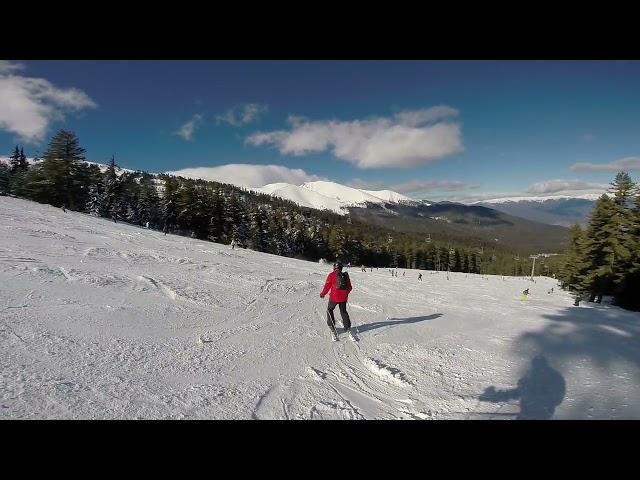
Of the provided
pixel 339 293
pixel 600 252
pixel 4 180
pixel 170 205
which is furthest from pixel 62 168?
pixel 600 252

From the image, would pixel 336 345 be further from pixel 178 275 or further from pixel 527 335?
pixel 178 275

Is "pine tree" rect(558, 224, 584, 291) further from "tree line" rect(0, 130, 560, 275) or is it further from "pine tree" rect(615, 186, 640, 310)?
"tree line" rect(0, 130, 560, 275)

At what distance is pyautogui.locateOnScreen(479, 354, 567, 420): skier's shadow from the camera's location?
5408mm

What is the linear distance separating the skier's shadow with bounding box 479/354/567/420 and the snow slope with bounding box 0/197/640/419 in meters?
0.03

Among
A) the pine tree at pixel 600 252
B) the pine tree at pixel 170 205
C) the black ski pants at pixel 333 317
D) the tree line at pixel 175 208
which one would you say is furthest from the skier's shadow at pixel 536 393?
the pine tree at pixel 170 205

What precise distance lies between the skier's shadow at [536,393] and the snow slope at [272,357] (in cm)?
3

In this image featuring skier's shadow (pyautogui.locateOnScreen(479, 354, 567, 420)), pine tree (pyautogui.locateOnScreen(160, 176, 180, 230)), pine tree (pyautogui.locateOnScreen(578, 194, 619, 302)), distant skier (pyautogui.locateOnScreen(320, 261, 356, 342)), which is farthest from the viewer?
pine tree (pyautogui.locateOnScreen(160, 176, 180, 230))

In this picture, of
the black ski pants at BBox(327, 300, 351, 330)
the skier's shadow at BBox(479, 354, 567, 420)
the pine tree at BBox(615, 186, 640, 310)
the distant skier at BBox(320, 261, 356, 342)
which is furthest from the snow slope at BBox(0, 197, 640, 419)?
the pine tree at BBox(615, 186, 640, 310)

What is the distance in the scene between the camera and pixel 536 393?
610 centimetres

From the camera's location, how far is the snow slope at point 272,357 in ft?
17.2

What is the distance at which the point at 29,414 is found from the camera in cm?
427
